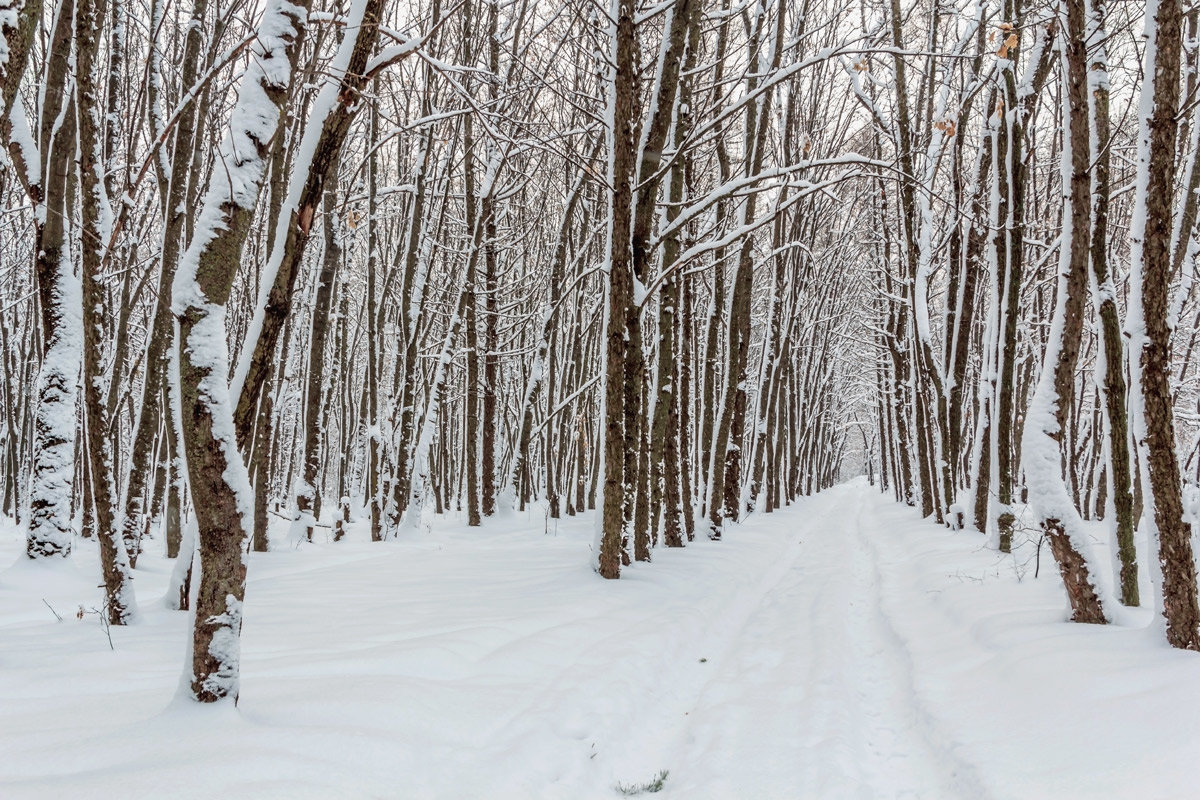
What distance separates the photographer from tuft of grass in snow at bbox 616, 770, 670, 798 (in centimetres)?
287

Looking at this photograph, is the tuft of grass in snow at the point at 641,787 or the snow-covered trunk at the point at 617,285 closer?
the tuft of grass in snow at the point at 641,787

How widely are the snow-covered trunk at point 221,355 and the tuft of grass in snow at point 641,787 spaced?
5.46 ft

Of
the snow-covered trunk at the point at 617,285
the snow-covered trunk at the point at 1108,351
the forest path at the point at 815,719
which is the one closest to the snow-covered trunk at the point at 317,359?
the snow-covered trunk at the point at 617,285

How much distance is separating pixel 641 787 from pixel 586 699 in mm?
805

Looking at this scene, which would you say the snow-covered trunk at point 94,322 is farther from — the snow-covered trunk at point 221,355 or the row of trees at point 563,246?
the snow-covered trunk at point 221,355

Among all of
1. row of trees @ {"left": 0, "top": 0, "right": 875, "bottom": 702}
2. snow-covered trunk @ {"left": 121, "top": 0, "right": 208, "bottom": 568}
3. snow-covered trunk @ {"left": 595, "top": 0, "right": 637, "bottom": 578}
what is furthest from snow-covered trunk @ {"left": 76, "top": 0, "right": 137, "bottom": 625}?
snow-covered trunk @ {"left": 595, "top": 0, "right": 637, "bottom": 578}

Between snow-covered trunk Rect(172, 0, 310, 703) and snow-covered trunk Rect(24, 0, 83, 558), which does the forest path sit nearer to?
snow-covered trunk Rect(172, 0, 310, 703)

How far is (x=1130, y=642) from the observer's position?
3693 mm

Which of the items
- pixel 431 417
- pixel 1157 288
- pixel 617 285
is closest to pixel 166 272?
pixel 617 285

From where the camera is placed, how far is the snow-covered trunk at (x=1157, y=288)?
3643 mm

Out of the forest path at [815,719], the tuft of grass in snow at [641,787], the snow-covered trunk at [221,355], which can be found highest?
the snow-covered trunk at [221,355]

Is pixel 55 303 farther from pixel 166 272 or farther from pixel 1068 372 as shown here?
pixel 1068 372

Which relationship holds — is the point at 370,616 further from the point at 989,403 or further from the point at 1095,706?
the point at 989,403

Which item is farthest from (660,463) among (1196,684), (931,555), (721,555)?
(1196,684)
